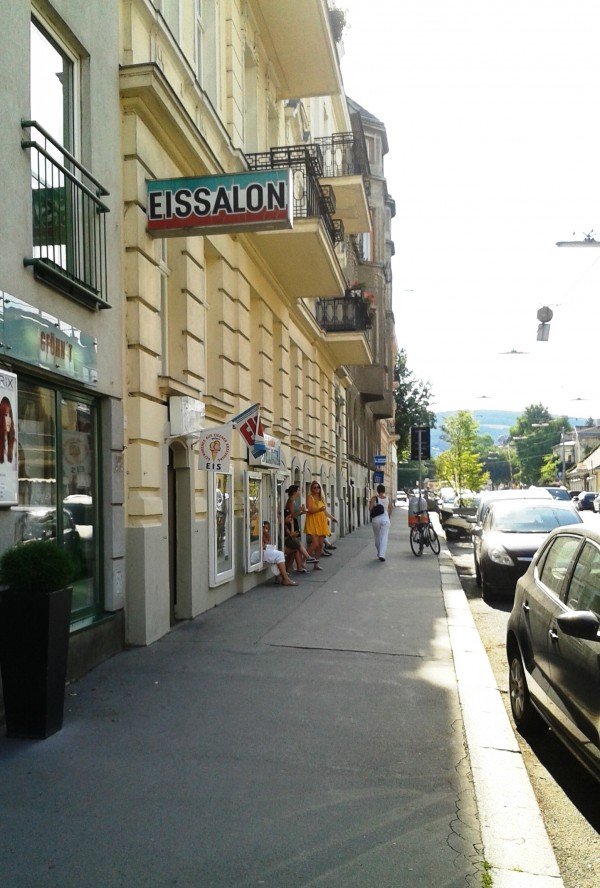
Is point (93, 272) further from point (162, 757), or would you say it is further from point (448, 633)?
point (448, 633)

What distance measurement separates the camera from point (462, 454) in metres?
55.6

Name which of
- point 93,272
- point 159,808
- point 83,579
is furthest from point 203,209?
point 159,808

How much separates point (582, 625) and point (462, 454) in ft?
170

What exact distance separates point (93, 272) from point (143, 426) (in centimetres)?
169

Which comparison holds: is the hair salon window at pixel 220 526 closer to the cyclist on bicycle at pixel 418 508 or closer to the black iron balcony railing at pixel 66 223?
the black iron balcony railing at pixel 66 223

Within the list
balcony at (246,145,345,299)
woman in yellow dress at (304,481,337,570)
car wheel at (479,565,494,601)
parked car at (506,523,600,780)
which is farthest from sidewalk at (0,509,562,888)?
woman in yellow dress at (304,481,337,570)

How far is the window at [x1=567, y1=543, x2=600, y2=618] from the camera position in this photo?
4777 millimetres

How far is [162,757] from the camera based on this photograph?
17.9 feet

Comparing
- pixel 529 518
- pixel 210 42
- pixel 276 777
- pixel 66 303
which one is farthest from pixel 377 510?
pixel 276 777

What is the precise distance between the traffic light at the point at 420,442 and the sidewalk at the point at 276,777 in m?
18.6

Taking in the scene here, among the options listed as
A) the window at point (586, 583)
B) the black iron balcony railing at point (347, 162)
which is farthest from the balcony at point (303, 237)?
the window at point (586, 583)

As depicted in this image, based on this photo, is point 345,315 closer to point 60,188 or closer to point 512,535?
point 512,535

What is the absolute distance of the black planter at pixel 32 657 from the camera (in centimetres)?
559

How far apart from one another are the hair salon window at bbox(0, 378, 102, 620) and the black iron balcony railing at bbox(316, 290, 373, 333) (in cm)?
1684
